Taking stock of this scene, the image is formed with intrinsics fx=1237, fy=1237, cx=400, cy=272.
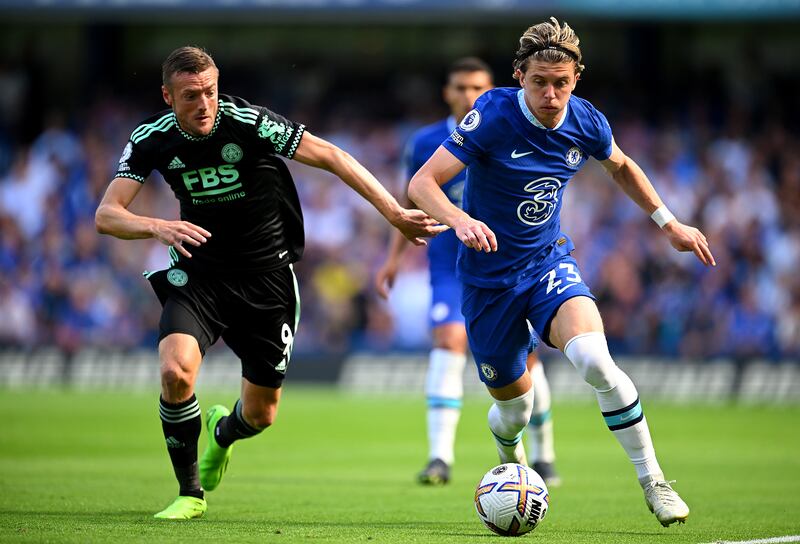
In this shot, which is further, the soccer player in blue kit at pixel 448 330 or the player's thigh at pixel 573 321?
the soccer player in blue kit at pixel 448 330

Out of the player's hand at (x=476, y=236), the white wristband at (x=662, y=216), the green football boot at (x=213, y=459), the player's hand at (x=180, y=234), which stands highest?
the white wristband at (x=662, y=216)

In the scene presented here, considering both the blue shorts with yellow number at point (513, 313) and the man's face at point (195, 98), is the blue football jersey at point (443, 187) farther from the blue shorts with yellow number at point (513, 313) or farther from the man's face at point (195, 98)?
the man's face at point (195, 98)

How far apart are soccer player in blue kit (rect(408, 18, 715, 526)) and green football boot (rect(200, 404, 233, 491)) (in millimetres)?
2056

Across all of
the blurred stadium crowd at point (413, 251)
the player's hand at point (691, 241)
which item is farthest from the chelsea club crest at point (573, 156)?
the blurred stadium crowd at point (413, 251)

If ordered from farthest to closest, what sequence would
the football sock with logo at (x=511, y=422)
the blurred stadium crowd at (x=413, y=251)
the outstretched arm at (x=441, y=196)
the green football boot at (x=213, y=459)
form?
the blurred stadium crowd at (x=413, y=251) → the green football boot at (x=213, y=459) → the football sock with logo at (x=511, y=422) → the outstretched arm at (x=441, y=196)

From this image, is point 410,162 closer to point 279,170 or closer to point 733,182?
point 279,170

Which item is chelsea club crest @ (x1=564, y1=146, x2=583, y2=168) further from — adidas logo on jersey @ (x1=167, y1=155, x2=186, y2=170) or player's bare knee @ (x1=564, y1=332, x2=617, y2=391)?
adidas logo on jersey @ (x1=167, y1=155, x2=186, y2=170)

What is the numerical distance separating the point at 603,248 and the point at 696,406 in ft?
13.2

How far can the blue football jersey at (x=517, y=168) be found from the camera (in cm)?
732

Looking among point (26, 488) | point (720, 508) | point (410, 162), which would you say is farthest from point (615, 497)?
point (26, 488)

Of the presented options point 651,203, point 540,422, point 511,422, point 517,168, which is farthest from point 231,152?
point 540,422

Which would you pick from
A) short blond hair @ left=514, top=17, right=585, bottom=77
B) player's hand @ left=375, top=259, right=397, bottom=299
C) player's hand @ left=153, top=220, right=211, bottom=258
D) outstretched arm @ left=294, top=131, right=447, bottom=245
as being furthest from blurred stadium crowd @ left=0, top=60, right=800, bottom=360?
player's hand @ left=153, top=220, right=211, bottom=258

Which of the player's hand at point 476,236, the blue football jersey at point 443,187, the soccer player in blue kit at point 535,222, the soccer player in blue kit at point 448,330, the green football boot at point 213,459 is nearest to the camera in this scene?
the player's hand at point 476,236

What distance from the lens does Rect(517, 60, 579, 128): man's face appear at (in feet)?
23.4
